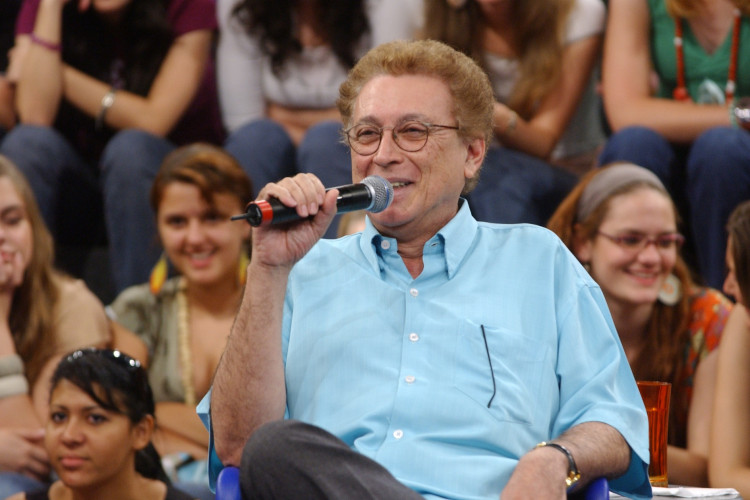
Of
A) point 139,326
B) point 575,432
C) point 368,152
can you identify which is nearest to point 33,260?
point 139,326

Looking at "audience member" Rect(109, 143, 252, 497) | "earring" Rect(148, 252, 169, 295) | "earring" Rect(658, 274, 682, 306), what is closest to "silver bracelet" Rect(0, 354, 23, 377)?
"audience member" Rect(109, 143, 252, 497)

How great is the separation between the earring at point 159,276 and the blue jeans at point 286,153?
34cm

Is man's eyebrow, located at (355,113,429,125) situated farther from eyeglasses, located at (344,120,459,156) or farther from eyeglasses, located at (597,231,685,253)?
eyeglasses, located at (597,231,685,253)

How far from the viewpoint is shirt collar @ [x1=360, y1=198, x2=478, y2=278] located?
1.81 m

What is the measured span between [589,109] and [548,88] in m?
0.32

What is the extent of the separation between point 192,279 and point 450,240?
1.31m

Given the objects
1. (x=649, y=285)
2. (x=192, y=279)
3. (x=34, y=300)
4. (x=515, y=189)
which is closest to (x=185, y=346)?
(x=192, y=279)

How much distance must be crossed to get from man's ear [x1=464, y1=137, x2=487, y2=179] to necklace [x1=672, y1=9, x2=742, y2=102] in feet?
4.46

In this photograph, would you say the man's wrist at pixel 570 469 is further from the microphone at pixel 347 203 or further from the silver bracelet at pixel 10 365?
the silver bracelet at pixel 10 365

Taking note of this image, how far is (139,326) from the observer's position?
2947mm

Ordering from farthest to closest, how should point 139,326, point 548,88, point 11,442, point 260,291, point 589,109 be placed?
1. point 589,109
2. point 548,88
3. point 139,326
4. point 11,442
5. point 260,291

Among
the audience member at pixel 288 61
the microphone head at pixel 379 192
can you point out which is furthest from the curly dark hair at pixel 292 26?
the microphone head at pixel 379 192

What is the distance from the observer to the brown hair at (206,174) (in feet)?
9.66

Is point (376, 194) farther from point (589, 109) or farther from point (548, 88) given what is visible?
point (589, 109)
